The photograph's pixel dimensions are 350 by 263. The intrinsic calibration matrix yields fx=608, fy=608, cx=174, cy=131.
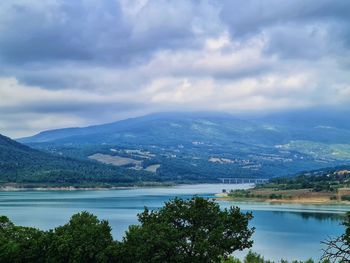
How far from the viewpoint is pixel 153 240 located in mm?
28938

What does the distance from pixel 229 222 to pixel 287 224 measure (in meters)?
47.8

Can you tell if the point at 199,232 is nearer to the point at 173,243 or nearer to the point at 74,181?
the point at 173,243

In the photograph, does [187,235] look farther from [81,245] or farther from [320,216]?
[320,216]

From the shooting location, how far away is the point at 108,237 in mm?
30703

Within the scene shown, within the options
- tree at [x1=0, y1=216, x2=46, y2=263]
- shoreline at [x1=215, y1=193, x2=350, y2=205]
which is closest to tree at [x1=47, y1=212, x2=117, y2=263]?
tree at [x1=0, y1=216, x2=46, y2=263]

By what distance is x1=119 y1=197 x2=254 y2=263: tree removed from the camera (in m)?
29.1

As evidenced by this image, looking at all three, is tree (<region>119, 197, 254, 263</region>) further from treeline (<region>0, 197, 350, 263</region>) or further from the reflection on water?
the reflection on water

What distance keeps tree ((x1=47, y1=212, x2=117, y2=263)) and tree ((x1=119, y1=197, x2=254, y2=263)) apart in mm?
1019

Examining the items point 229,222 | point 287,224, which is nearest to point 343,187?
point 287,224

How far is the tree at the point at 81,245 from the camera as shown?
29.5 metres

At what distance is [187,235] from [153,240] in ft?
6.77

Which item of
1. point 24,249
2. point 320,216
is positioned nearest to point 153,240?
point 24,249

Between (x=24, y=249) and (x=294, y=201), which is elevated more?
(x=294, y=201)

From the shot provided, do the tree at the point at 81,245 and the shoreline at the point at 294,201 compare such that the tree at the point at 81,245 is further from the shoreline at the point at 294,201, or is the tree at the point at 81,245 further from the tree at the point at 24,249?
the shoreline at the point at 294,201
